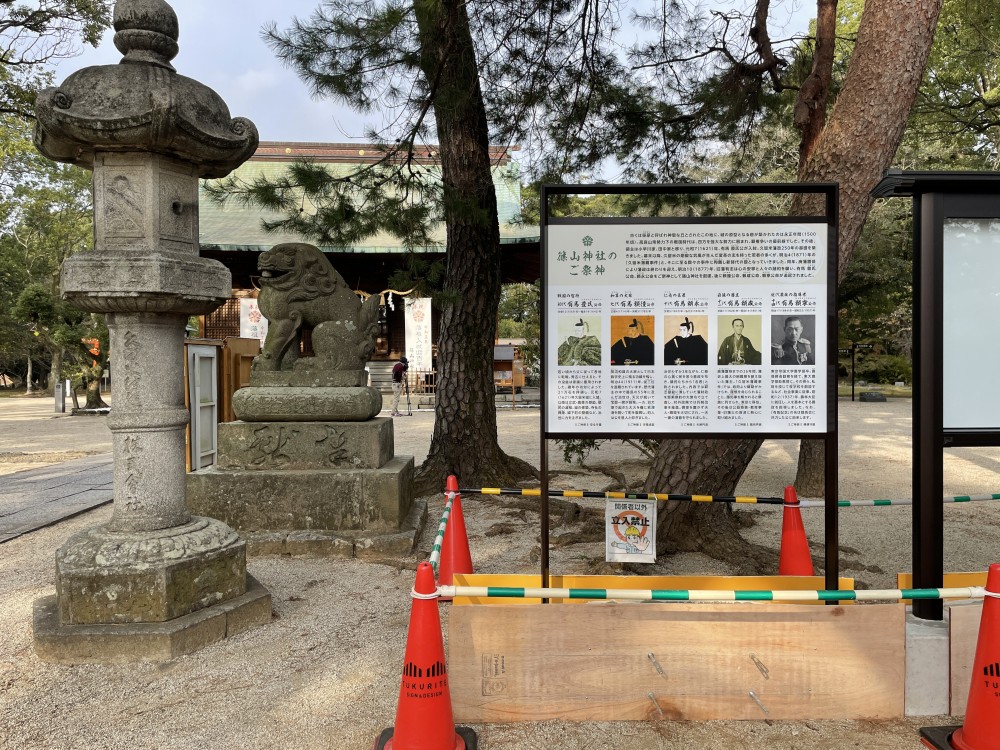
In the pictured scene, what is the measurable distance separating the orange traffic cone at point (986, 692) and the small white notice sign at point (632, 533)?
4.27 ft

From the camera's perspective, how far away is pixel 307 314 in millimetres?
5039

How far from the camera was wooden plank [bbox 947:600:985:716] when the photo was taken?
2.34 meters

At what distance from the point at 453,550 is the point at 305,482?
146cm

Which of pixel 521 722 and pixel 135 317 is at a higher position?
pixel 135 317

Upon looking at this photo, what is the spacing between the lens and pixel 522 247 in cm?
1538

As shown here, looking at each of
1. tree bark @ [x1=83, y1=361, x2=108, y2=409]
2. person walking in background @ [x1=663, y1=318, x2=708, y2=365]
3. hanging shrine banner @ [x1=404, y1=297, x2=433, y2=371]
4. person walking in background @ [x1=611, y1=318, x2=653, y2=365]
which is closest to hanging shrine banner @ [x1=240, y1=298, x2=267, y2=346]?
hanging shrine banner @ [x1=404, y1=297, x2=433, y2=371]

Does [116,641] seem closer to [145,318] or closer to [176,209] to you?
[145,318]

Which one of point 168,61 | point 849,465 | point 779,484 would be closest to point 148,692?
point 168,61

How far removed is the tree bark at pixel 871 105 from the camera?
13.1 ft

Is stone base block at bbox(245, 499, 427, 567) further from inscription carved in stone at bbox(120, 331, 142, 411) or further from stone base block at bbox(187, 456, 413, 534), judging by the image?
inscription carved in stone at bbox(120, 331, 142, 411)

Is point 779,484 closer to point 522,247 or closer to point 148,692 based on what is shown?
point 148,692

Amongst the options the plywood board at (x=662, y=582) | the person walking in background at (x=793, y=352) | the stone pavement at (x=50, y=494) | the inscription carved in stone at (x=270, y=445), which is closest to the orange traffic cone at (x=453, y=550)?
the plywood board at (x=662, y=582)

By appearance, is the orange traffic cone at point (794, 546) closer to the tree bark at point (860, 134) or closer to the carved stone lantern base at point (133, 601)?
the tree bark at point (860, 134)

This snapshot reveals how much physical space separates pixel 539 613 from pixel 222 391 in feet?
20.3
